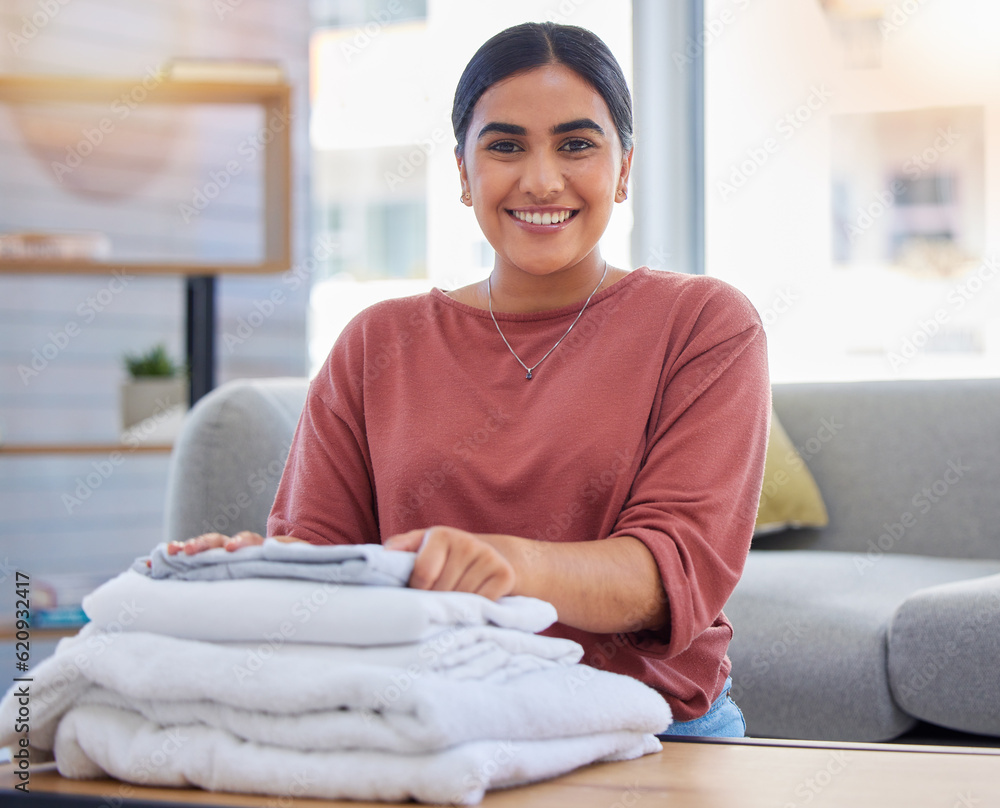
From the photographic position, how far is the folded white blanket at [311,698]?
1.95 feet

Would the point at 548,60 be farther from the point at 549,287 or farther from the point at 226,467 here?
the point at 226,467

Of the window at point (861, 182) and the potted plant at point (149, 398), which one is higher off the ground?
the window at point (861, 182)

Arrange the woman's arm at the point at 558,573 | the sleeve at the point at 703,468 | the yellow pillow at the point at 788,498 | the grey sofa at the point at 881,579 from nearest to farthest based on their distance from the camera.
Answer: the woman's arm at the point at 558,573, the sleeve at the point at 703,468, the grey sofa at the point at 881,579, the yellow pillow at the point at 788,498

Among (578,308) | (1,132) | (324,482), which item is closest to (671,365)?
(578,308)

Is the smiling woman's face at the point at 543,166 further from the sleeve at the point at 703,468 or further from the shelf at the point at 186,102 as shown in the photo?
the shelf at the point at 186,102

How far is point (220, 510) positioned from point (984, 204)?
8.45ft

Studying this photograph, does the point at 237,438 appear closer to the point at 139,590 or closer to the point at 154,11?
the point at 139,590

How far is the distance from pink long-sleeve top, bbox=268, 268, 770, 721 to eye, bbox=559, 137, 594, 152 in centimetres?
16

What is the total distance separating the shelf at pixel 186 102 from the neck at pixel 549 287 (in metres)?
1.54

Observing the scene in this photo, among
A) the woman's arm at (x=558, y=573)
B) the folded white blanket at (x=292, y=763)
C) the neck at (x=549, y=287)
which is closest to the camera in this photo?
the folded white blanket at (x=292, y=763)

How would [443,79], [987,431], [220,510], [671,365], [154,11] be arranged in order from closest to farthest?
[671,365], [220,510], [987,431], [154,11], [443,79]

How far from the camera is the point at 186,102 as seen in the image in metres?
2.82

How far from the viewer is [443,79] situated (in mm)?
3844

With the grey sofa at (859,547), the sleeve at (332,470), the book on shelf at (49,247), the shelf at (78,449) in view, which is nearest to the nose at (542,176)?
the sleeve at (332,470)
